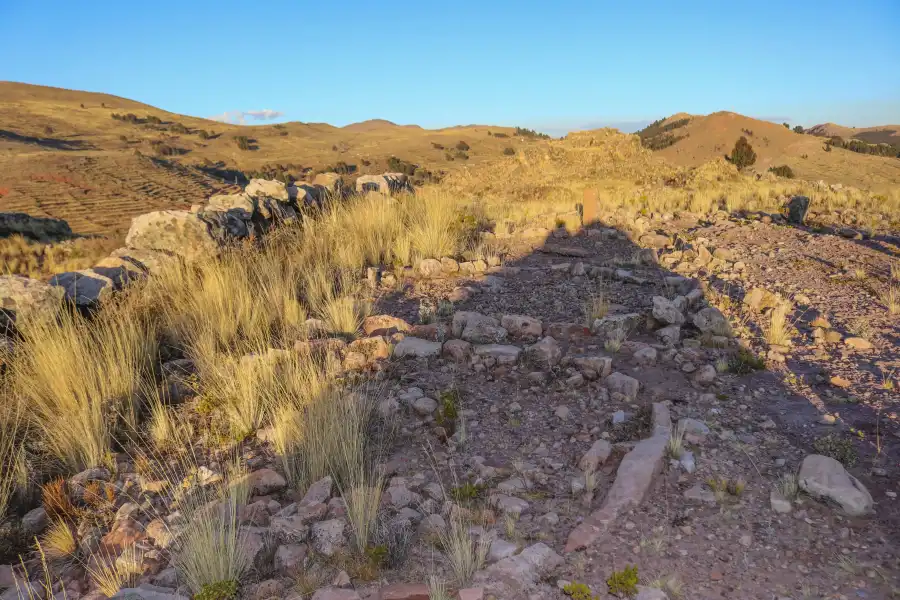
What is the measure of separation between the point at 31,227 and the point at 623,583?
761 inches

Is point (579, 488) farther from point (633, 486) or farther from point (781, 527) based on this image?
point (781, 527)

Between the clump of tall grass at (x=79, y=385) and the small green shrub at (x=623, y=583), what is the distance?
2855mm

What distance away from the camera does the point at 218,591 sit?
2.04 meters

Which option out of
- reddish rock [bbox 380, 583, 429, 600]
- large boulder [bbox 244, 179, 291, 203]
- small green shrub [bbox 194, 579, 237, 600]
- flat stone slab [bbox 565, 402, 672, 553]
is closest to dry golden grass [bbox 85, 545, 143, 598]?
small green shrub [bbox 194, 579, 237, 600]

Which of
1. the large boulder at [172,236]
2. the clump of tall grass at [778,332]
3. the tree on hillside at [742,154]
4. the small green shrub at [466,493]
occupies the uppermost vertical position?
the tree on hillside at [742,154]

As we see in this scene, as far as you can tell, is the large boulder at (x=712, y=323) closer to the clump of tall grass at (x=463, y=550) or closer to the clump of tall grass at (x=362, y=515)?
the clump of tall grass at (x=463, y=550)

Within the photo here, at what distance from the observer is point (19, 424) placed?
3.32m

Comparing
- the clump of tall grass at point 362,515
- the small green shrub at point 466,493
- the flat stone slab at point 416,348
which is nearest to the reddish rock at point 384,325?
the flat stone slab at point 416,348

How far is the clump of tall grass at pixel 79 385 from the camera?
3.16 metres

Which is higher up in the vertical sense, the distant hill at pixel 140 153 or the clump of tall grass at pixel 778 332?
the distant hill at pixel 140 153

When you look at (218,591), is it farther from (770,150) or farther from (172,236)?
(770,150)

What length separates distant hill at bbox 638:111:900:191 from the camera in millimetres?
23886

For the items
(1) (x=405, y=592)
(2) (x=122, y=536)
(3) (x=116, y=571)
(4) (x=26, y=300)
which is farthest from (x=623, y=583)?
(4) (x=26, y=300)

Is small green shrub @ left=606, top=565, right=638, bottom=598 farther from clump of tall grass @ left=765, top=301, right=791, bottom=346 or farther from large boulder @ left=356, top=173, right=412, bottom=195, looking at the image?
large boulder @ left=356, top=173, right=412, bottom=195
